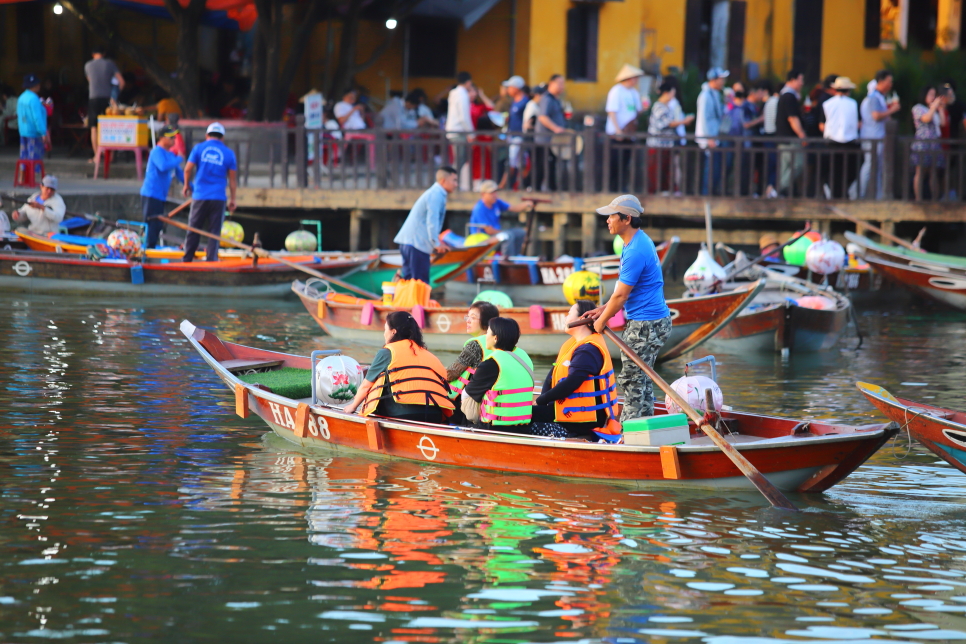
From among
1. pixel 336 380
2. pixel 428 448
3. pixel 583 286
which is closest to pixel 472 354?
pixel 428 448

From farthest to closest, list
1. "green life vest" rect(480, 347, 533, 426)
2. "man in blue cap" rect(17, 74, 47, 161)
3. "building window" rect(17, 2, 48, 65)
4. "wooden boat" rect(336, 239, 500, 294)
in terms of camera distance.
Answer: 1. "building window" rect(17, 2, 48, 65)
2. "man in blue cap" rect(17, 74, 47, 161)
3. "wooden boat" rect(336, 239, 500, 294)
4. "green life vest" rect(480, 347, 533, 426)

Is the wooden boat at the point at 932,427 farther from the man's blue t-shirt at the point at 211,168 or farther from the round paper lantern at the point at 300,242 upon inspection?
the round paper lantern at the point at 300,242

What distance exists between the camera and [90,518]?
6.94 metres

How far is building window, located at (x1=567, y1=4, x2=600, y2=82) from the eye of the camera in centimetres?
2491

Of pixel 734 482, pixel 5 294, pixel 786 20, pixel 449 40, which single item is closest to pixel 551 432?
pixel 734 482

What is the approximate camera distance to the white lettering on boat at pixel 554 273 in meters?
16.1

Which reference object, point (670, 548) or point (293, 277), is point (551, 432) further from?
point (293, 277)

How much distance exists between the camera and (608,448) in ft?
24.1

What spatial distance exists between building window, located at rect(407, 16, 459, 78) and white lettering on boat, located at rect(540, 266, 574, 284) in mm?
10548

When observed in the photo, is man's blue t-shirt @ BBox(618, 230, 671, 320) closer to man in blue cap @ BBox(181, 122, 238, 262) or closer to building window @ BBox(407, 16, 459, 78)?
man in blue cap @ BBox(181, 122, 238, 262)

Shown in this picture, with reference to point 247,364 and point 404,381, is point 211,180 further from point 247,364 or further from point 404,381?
point 404,381

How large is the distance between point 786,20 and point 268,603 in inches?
917

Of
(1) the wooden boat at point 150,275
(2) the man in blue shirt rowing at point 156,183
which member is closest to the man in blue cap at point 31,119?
(2) the man in blue shirt rowing at point 156,183

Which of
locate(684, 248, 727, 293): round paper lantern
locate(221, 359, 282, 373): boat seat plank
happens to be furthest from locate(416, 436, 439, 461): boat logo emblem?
locate(684, 248, 727, 293): round paper lantern
